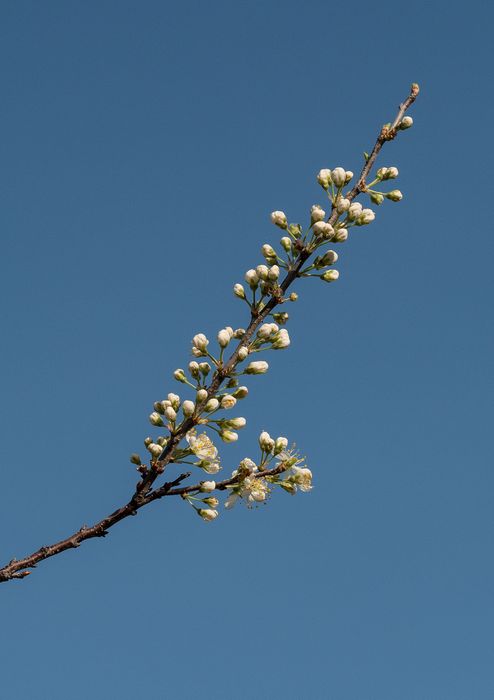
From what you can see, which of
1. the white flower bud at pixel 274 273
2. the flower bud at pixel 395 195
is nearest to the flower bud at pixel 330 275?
the white flower bud at pixel 274 273

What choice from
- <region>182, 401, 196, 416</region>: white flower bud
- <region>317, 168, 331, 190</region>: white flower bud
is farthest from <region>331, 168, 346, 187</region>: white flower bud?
<region>182, 401, 196, 416</region>: white flower bud

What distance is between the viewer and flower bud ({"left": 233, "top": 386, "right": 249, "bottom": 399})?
15.5ft

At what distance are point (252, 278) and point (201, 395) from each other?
0.88 m

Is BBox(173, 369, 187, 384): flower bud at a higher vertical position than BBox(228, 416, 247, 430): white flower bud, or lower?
higher

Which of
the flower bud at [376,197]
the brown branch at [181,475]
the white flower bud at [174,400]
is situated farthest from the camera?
the flower bud at [376,197]

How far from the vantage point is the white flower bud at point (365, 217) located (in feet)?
16.6

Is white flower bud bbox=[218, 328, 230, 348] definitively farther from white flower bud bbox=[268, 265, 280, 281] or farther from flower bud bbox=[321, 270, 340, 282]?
flower bud bbox=[321, 270, 340, 282]

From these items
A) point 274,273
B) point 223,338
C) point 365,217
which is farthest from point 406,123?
point 223,338

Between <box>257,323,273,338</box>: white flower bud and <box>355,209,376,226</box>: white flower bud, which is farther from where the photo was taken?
<box>355,209,376,226</box>: white flower bud

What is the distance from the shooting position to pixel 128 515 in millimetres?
4039

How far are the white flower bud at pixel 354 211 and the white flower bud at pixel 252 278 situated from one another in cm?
78

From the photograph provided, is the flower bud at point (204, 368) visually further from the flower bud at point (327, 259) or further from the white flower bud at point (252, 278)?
the flower bud at point (327, 259)

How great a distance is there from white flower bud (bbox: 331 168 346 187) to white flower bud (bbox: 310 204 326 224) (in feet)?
1.00

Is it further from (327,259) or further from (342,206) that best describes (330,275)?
(342,206)
